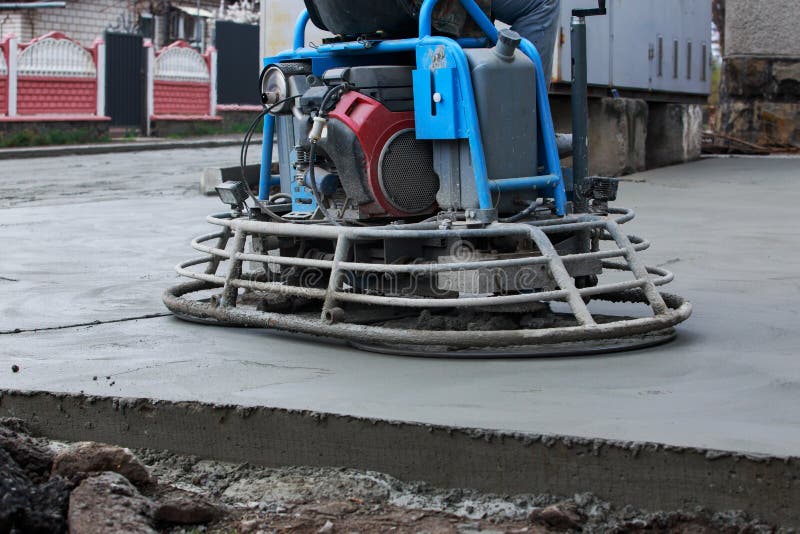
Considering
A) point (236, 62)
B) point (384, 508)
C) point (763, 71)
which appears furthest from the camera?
point (236, 62)

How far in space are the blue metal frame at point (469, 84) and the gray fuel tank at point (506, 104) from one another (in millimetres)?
47

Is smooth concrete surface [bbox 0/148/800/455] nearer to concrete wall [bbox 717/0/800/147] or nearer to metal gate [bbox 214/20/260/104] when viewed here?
concrete wall [bbox 717/0/800/147]

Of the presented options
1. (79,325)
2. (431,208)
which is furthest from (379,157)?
(79,325)

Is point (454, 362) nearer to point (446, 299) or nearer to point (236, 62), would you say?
point (446, 299)

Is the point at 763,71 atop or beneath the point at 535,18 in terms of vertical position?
atop

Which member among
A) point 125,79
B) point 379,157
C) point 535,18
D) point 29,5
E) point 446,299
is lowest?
point 446,299

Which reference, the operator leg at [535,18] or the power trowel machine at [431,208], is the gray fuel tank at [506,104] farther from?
the operator leg at [535,18]

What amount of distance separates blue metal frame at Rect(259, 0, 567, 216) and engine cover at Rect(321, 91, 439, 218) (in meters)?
0.16

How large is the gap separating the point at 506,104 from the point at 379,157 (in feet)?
2.00

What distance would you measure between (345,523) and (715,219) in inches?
278

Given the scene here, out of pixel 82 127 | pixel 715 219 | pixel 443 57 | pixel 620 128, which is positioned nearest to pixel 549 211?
pixel 443 57

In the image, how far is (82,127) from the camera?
26734 mm

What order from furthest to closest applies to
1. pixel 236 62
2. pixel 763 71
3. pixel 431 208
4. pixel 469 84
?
pixel 236 62 < pixel 763 71 < pixel 431 208 < pixel 469 84

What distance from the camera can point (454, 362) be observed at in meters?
4.93
